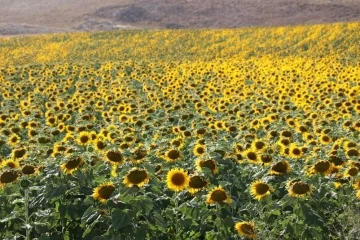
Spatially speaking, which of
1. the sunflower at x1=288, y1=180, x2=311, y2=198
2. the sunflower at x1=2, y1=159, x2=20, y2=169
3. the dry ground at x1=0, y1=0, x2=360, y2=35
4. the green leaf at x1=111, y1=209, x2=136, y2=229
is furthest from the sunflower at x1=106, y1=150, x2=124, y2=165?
the dry ground at x1=0, y1=0, x2=360, y2=35

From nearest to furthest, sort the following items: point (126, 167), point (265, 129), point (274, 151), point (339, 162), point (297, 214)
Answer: point (297, 214) → point (126, 167) → point (339, 162) → point (274, 151) → point (265, 129)

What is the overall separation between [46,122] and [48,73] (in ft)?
25.9

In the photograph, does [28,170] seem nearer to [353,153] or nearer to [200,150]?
[200,150]

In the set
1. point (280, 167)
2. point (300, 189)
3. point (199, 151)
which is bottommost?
point (199, 151)

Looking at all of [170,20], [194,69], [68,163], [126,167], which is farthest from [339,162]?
[170,20]

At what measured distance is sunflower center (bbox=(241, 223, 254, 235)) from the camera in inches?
163

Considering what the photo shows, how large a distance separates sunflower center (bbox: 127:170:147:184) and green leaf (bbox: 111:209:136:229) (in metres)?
0.29

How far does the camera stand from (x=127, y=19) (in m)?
54.2

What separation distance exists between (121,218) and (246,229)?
0.93 meters

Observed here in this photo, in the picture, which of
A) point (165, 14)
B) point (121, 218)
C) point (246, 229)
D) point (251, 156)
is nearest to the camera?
point (121, 218)

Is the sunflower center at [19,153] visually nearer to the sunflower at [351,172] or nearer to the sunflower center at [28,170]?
the sunflower center at [28,170]

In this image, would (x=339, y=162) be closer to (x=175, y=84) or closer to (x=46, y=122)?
(x=46, y=122)

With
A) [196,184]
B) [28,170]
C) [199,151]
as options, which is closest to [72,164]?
[28,170]

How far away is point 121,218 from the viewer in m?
3.98
